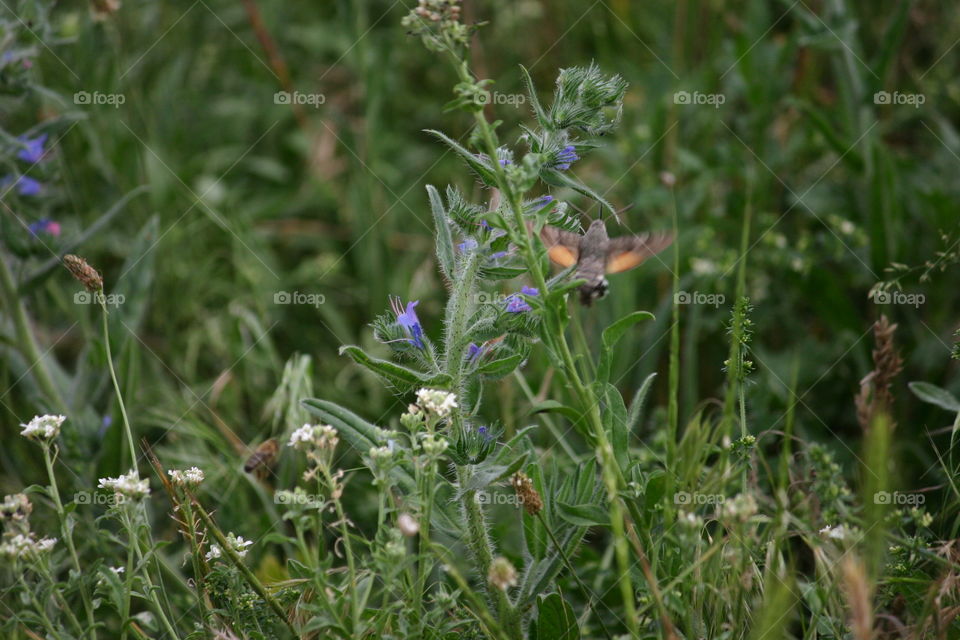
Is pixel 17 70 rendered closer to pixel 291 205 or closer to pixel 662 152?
pixel 291 205

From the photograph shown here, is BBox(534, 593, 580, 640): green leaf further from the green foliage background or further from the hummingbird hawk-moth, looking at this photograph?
the green foliage background

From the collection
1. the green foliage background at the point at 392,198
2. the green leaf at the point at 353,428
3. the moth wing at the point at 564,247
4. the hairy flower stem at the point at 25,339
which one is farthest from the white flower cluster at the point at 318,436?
the hairy flower stem at the point at 25,339

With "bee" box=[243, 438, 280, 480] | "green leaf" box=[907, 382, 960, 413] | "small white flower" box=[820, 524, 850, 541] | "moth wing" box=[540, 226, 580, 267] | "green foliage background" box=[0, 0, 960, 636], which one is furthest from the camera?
"green foliage background" box=[0, 0, 960, 636]

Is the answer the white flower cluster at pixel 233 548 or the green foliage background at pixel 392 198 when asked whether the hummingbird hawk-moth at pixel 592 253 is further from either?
the white flower cluster at pixel 233 548

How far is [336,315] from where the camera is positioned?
312 cm

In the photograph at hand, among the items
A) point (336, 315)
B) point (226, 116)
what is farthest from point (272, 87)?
point (336, 315)

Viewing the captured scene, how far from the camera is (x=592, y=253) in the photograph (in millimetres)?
1768

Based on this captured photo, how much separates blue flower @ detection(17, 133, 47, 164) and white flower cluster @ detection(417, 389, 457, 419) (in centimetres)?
149

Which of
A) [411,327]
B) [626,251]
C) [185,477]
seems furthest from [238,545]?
[626,251]

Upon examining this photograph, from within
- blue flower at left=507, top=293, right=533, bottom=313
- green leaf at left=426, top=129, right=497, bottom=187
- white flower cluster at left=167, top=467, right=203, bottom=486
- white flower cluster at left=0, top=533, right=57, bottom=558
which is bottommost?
white flower cluster at left=0, top=533, right=57, bottom=558

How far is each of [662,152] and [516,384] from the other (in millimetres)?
1211

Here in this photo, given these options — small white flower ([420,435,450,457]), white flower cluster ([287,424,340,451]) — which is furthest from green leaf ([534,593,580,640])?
white flower cluster ([287,424,340,451])

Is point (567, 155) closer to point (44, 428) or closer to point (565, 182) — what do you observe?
point (565, 182)

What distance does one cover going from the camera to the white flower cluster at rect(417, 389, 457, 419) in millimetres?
1434
